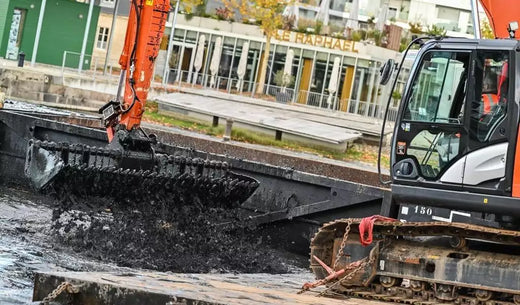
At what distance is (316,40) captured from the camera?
59.7 m

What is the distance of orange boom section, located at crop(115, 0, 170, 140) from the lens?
17.8 m

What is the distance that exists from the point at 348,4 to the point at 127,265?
5674cm

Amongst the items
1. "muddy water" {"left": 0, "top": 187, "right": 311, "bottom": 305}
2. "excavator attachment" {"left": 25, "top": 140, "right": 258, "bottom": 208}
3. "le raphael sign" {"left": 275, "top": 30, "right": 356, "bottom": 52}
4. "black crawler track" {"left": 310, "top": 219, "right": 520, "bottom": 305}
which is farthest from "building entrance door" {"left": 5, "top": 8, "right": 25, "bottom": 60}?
"black crawler track" {"left": 310, "top": 219, "right": 520, "bottom": 305}

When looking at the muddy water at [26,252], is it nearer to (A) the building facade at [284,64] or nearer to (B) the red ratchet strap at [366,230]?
(B) the red ratchet strap at [366,230]

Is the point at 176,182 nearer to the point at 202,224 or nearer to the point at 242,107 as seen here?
the point at 202,224

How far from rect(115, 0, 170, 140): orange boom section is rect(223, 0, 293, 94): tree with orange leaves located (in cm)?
3765

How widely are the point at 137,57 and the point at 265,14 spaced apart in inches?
1495

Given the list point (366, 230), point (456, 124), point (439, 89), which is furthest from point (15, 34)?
point (366, 230)

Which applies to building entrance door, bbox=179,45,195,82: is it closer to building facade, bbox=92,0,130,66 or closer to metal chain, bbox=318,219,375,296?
building facade, bbox=92,0,130,66

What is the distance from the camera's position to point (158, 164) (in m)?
17.9

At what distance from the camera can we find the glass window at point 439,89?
12406mm

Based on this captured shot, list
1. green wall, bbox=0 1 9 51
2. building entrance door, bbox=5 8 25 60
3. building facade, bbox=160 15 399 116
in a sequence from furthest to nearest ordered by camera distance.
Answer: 1. building facade, bbox=160 15 399 116
2. building entrance door, bbox=5 8 25 60
3. green wall, bbox=0 1 9 51

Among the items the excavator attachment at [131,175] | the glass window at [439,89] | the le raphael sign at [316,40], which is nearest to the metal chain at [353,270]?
the glass window at [439,89]

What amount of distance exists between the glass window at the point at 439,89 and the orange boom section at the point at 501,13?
90 centimetres
